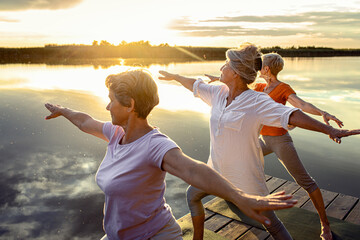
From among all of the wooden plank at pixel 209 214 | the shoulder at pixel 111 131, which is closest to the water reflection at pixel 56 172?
the wooden plank at pixel 209 214

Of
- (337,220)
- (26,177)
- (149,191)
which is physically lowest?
(26,177)

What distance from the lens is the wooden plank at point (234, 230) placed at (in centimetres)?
431

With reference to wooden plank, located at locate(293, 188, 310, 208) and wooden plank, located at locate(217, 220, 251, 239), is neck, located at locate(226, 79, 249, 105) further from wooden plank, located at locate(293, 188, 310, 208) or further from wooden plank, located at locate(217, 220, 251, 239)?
wooden plank, located at locate(293, 188, 310, 208)

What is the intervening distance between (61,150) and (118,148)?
875cm

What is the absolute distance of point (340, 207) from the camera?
515cm

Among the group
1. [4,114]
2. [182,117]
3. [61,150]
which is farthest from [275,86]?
[4,114]

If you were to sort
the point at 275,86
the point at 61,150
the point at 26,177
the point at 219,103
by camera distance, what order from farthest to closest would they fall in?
the point at 61,150, the point at 26,177, the point at 275,86, the point at 219,103

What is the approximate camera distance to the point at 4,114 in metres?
15.0

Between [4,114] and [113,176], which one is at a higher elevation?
[113,176]

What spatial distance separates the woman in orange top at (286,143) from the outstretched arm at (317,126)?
1.15 metres

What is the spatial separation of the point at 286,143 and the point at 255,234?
1.34m

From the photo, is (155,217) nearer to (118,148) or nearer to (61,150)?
(118,148)

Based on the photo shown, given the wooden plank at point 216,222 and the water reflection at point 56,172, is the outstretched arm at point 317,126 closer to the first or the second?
the wooden plank at point 216,222

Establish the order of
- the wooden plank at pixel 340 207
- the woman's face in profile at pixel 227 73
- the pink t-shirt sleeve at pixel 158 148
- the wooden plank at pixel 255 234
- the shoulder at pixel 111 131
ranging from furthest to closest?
the wooden plank at pixel 340 207 → the wooden plank at pixel 255 234 → the woman's face in profile at pixel 227 73 → the shoulder at pixel 111 131 → the pink t-shirt sleeve at pixel 158 148
